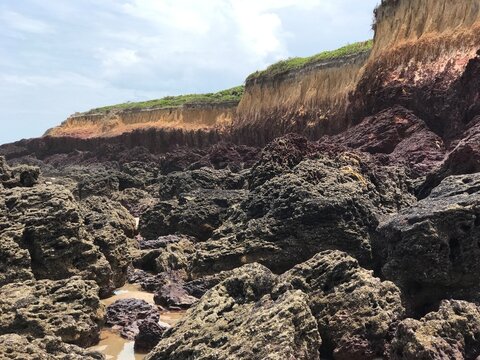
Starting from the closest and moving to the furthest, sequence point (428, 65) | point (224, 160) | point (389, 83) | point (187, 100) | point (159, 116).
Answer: point (428, 65) < point (389, 83) < point (224, 160) < point (187, 100) < point (159, 116)

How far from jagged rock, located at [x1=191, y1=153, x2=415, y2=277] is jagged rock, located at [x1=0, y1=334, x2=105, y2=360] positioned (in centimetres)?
351

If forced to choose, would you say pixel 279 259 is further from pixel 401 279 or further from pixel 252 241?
pixel 401 279

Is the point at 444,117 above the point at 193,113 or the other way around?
the other way around

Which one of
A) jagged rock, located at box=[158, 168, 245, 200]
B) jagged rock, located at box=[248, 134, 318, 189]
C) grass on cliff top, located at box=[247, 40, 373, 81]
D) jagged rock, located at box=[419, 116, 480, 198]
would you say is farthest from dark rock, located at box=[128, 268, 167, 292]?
grass on cliff top, located at box=[247, 40, 373, 81]

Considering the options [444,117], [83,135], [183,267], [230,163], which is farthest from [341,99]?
[83,135]

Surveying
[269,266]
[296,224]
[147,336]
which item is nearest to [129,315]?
[147,336]

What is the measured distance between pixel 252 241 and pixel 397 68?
14.7m

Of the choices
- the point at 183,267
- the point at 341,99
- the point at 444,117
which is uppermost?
the point at 341,99

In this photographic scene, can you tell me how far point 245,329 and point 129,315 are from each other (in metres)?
3.01

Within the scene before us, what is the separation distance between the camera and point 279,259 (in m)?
8.17

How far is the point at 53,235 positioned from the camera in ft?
25.9

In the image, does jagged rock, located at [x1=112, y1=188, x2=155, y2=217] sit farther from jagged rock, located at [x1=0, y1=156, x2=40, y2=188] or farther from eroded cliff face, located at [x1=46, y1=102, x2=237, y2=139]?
eroded cliff face, located at [x1=46, y1=102, x2=237, y2=139]

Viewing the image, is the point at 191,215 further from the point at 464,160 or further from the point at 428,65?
the point at 428,65

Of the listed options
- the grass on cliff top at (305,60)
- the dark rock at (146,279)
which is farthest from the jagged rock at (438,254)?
the grass on cliff top at (305,60)
